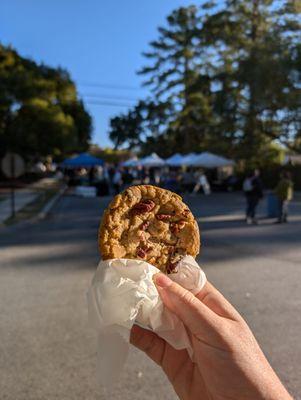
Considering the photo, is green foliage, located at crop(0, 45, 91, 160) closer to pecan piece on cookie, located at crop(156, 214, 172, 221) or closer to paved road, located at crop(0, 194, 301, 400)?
paved road, located at crop(0, 194, 301, 400)

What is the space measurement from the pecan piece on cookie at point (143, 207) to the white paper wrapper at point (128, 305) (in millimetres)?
235

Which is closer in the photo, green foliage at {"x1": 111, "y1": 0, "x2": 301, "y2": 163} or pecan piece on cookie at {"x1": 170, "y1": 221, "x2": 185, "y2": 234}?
pecan piece on cookie at {"x1": 170, "y1": 221, "x2": 185, "y2": 234}

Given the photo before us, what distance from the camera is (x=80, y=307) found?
6156mm

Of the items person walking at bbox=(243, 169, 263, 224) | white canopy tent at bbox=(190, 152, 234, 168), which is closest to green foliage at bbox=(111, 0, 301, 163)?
white canopy tent at bbox=(190, 152, 234, 168)

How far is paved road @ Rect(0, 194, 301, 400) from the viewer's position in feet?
13.2

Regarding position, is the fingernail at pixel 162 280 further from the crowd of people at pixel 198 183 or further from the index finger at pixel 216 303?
the crowd of people at pixel 198 183

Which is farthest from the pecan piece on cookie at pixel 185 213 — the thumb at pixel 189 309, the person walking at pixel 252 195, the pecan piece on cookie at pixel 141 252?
the person walking at pixel 252 195

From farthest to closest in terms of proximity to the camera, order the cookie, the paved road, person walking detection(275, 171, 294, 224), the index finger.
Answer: person walking detection(275, 171, 294, 224) < the paved road < the cookie < the index finger

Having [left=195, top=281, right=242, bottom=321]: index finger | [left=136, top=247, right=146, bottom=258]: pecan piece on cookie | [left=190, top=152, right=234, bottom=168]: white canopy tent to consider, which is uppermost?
[left=136, top=247, right=146, bottom=258]: pecan piece on cookie

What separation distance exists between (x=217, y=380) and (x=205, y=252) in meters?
8.47

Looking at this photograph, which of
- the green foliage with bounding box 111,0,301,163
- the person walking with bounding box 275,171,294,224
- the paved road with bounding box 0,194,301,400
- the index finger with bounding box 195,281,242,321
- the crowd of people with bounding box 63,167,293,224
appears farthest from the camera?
the green foliage with bounding box 111,0,301,163

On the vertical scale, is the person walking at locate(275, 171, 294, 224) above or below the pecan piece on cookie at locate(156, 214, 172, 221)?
below

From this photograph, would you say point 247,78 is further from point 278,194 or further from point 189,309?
point 189,309

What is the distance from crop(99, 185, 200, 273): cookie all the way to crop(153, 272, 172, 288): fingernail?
0.13 metres
